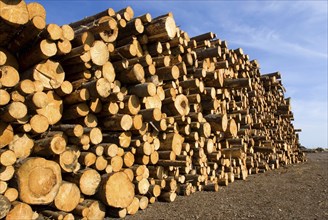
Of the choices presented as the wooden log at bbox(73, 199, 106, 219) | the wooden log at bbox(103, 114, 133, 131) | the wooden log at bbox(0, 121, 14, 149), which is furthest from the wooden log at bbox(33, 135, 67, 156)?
the wooden log at bbox(103, 114, 133, 131)

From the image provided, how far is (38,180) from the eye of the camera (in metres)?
4.02

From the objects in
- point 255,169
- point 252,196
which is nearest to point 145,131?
point 252,196

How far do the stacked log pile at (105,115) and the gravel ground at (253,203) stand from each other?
0.29m

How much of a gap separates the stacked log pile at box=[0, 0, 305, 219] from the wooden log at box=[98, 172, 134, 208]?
0.05 ft

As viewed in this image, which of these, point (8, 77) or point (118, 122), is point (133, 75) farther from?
point (8, 77)

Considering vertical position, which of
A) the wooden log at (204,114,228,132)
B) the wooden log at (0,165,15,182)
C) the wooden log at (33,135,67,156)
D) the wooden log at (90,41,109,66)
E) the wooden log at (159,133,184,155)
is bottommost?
the wooden log at (0,165,15,182)

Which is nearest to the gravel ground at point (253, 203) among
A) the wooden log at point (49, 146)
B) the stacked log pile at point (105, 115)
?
the stacked log pile at point (105, 115)

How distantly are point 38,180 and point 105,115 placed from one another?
1.54m

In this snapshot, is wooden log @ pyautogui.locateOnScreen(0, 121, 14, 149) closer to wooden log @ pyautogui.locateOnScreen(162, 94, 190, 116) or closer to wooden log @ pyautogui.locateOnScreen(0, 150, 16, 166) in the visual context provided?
wooden log @ pyautogui.locateOnScreen(0, 150, 16, 166)

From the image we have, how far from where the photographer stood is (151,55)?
6.25 m

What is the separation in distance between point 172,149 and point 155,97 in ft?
3.29

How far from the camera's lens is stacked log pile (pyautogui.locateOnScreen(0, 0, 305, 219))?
404 centimetres

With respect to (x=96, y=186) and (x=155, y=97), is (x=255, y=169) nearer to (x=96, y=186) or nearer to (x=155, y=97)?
(x=155, y=97)

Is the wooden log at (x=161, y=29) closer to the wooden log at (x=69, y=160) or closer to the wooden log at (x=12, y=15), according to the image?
the wooden log at (x=12, y=15)
